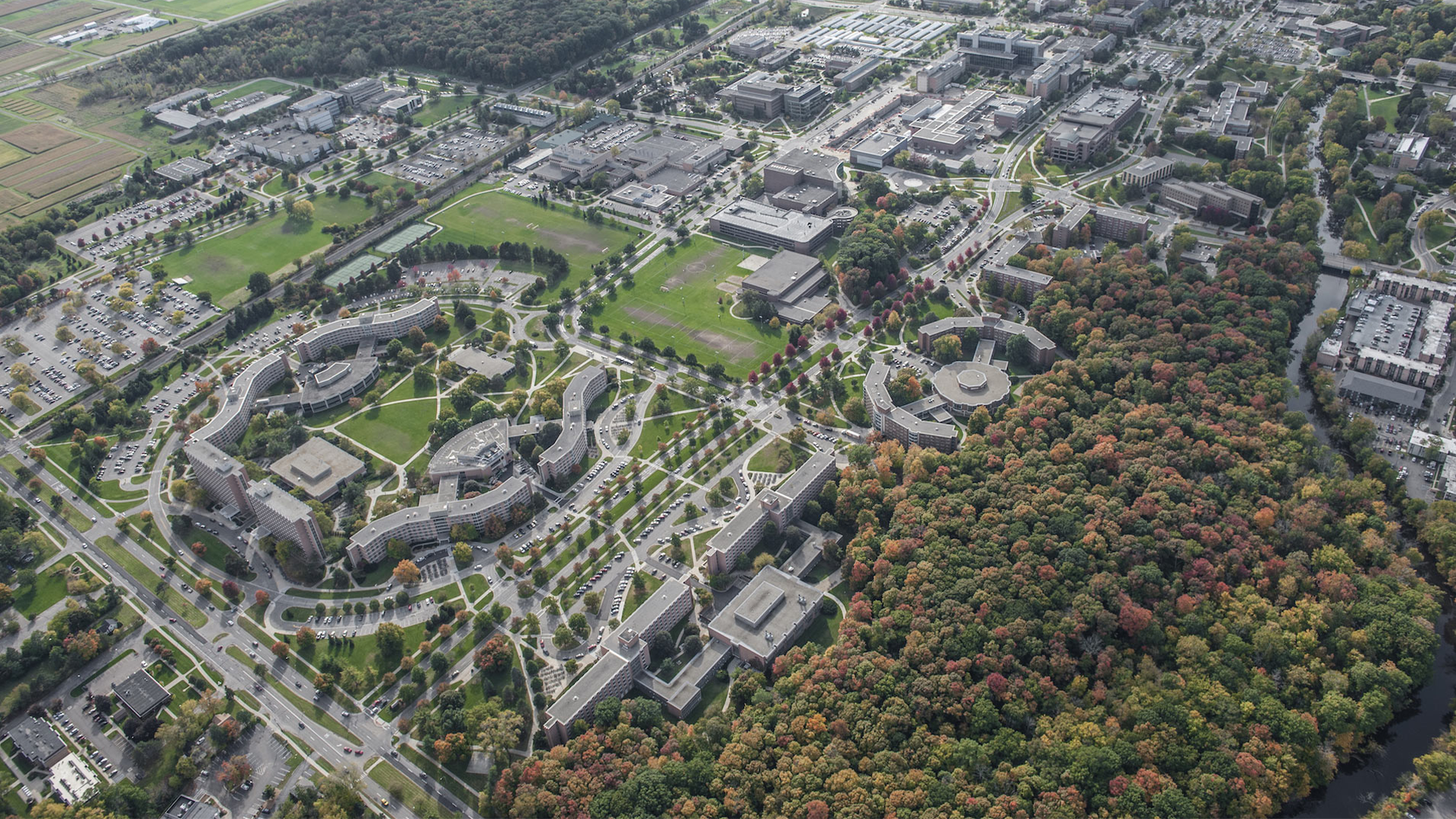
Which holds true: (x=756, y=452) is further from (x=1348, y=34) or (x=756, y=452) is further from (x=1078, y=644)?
(x=1348, y=34)

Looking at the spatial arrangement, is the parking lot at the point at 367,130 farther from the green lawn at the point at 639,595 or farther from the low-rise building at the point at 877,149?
the green lawn at the point at 639,595

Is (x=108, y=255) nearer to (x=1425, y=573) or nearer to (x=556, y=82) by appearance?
(x=556, y=82)

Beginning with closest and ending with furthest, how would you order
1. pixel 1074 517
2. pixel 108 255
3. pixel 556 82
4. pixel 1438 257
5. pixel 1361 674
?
pixel 1361 674 → pixel 1074 517 → pixel 1438 257 → pixel 108 255 → pixel 556 82

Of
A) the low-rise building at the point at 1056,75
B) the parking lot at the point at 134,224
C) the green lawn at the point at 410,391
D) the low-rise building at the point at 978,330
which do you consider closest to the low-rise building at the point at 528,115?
the parking lot at the point at 134,224

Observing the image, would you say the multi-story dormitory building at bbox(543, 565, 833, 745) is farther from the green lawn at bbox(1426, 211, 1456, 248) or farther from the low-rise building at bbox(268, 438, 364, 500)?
the green lawn at bbox(1426, 211, 1456, 248)

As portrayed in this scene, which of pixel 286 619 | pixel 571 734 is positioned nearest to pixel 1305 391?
pixel 571 734

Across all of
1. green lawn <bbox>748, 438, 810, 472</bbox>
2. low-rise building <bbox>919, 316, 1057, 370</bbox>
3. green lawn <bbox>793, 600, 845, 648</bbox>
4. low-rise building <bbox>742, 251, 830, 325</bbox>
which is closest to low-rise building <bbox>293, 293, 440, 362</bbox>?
low-rise building <bbox>742, 251, 830, 325</bbox>
